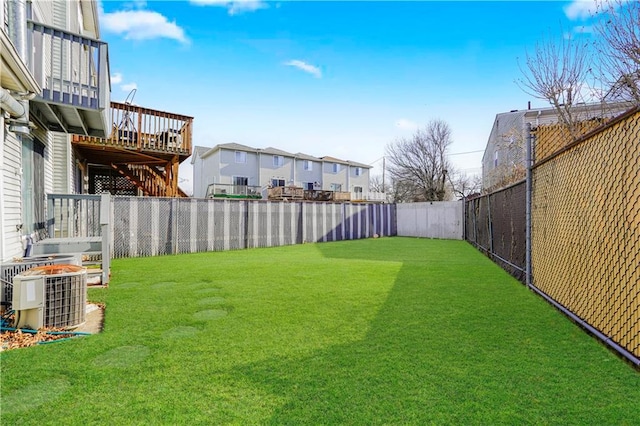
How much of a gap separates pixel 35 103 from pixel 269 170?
77.6 feet

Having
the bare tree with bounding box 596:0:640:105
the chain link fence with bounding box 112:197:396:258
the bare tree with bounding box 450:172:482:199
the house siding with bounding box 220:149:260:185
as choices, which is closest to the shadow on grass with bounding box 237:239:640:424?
the bare tree with bounding box 596:0:640:105

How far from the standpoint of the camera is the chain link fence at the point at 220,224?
31.5 ft

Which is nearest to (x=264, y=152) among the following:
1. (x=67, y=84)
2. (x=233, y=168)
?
(x=233, y=168)

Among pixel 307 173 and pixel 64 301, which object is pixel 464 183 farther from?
pixel 64 301

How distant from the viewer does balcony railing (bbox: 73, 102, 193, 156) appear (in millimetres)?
10204

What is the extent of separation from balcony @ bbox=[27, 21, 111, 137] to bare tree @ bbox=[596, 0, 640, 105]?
781cm

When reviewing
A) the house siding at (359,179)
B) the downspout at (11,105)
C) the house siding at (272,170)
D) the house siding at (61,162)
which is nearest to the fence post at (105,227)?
A: the downspout at (11,105)

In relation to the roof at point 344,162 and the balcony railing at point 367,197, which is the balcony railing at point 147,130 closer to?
the balcony railing at point 367,197

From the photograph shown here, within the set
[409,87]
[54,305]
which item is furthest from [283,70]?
[54,305]

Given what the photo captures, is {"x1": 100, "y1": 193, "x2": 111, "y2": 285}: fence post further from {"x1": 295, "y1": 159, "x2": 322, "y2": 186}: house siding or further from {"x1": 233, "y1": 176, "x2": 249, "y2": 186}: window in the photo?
{"x1": 295, "y1": 159, "x2": 322, "y2": 186}: house siding

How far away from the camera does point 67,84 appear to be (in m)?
5.34

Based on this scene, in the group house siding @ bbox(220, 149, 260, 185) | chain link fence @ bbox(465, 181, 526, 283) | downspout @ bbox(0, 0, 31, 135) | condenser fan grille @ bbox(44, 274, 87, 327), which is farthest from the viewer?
house siding @ bbox(220, 149, 260, 185)

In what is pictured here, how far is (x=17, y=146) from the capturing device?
189 inches

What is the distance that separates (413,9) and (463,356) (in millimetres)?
9244
